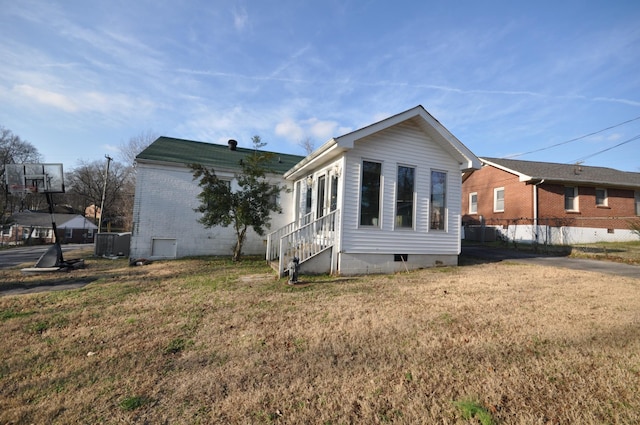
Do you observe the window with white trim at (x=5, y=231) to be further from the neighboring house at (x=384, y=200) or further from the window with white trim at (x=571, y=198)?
the window with white trim at (x=571, y=198)

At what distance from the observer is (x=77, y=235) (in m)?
40.9

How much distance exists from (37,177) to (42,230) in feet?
124

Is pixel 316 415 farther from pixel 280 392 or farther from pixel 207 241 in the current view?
pixel 207 241

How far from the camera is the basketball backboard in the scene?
1016cm

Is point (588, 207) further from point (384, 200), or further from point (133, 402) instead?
point (133, 402)

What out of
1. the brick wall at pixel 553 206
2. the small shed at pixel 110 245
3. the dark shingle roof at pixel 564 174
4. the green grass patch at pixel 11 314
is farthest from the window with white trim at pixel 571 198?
the small shed at pixel 110 245

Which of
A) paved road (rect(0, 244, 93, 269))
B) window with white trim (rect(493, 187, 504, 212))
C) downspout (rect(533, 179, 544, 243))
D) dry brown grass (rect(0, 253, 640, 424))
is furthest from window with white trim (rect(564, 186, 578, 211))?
paved road (rect(0, 244, 93, 269))

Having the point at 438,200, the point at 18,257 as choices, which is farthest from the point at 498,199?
the point at 18,257

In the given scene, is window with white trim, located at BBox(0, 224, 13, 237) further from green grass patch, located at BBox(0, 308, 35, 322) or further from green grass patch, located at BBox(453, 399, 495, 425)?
green grass patch, located at BBox(453, 399, 495, 425)

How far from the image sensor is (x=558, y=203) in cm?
1642

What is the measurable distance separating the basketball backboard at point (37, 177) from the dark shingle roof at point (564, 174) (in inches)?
850

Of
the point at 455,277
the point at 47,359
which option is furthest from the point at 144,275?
the point at 455,277

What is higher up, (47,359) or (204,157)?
(204,157)

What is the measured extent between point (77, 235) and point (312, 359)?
5109 cm
